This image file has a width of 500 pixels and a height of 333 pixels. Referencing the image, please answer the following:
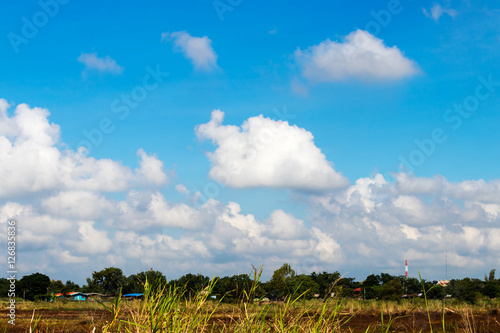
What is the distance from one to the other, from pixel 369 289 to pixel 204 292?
159 feet

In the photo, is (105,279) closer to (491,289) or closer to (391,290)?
(391,290)

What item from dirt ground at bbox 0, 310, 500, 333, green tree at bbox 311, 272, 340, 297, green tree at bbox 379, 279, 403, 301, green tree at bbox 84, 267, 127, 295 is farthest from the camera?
green tree at bbox 84, 267, 127, 295

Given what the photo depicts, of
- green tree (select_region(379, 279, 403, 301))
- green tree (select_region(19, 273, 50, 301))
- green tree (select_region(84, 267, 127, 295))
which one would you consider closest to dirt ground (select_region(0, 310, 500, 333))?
green tree (select_region(379, 279, 403, 301))

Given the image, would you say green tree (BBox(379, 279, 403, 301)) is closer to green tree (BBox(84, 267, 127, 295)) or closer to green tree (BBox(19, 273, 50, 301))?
green tree (BBox(84, 267, 127, 295))

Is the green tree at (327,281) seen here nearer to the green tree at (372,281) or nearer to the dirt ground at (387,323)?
the dirt ground at (387,323)

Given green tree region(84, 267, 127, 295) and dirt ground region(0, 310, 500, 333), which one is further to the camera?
green tree region(84, 267, 127, 295)

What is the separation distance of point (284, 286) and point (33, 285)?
58388mm

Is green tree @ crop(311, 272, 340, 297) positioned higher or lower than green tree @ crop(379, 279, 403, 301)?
higher

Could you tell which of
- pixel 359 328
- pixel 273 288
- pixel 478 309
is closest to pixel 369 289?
pixel 478 309

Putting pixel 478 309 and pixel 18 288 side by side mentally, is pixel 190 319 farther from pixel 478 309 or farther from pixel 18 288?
pixel 18 288

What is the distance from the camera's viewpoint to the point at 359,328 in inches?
668

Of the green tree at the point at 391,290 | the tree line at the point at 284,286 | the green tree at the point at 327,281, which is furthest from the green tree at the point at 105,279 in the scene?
the green tree at the point at 391,290

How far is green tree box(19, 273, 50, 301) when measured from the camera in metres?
55.0

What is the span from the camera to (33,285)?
55312 mm
